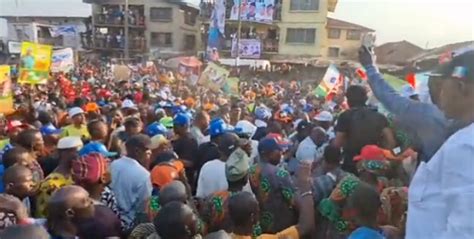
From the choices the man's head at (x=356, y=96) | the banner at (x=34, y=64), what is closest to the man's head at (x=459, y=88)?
the man's head at (x=356, y=96)

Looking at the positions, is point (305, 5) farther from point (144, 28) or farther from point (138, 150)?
point (138, 150)

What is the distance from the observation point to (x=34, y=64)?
11.1 metres

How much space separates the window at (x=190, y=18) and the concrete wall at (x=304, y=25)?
25.6ft

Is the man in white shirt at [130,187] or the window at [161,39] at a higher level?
the man in white shirt at [130,187]

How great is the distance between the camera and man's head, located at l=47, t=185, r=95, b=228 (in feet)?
9.42

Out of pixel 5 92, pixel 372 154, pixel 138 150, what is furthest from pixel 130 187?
pixel 5 92

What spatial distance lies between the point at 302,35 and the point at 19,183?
123 ft

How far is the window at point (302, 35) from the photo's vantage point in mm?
39781

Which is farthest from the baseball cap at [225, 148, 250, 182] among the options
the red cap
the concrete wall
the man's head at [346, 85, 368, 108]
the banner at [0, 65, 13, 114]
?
the concrete wall

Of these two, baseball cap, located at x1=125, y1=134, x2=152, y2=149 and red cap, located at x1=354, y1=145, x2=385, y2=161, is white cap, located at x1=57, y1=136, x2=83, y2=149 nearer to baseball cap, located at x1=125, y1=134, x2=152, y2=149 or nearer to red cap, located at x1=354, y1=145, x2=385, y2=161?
baseball cap, located at x1=125, y1=134, x2=152, y2=149

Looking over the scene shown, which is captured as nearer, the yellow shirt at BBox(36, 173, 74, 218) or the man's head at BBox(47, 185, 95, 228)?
the man's head at BBox(47, 185, 95, 228)

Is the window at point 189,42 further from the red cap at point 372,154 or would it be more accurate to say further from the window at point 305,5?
the red cap at point 372,154

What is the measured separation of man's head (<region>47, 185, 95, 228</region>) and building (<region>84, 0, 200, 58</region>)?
4007 cm

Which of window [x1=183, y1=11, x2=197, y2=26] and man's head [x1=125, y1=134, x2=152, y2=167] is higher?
window [x1=183, y1=11, x2=197, y2=26]
